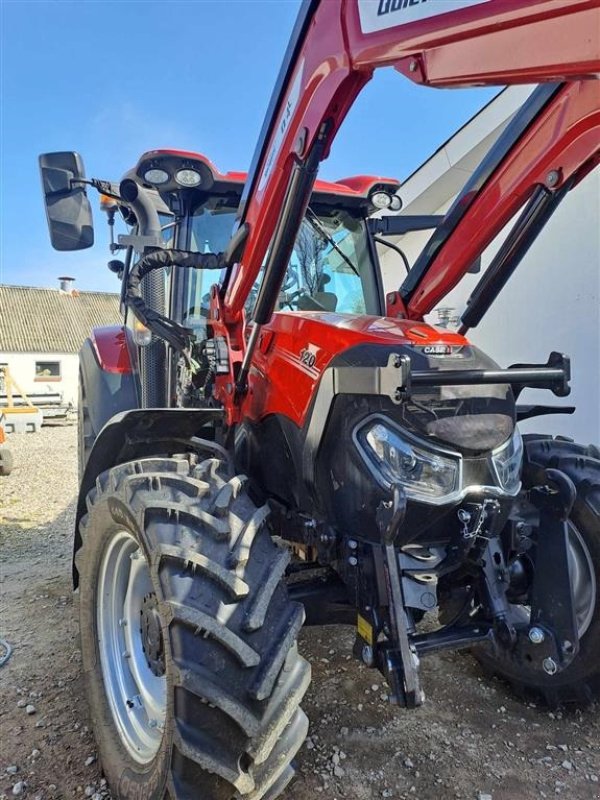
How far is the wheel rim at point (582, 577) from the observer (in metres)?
2.46

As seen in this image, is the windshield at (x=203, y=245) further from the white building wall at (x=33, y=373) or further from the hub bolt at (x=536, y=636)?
the white building wall at (x=33, y=373)

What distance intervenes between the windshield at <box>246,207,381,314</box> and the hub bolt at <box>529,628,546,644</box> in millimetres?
1699

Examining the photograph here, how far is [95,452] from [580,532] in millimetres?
2051

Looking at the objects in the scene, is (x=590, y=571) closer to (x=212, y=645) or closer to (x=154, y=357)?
(x=212, y=645)

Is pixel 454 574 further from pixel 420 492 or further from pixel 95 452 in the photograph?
pixel 95 452

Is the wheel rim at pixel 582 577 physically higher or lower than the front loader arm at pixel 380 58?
lower

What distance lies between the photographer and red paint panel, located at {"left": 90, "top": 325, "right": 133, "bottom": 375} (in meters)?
3.52

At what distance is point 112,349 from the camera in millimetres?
3652

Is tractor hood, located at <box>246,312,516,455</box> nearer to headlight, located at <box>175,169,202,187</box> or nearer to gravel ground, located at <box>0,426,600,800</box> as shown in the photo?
headlight, located at <box>175,169,202,187</box>

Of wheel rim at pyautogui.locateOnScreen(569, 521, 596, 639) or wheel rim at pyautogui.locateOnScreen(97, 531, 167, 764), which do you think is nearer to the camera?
wheel rim at pyautogui.locateOnScreen(97, 531, 167, 764)

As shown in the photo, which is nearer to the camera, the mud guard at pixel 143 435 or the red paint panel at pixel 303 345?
the red paint panel at pixel 303 345

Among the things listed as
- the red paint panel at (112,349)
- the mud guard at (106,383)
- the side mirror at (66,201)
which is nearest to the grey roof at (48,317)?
the red paint panel at (112,349)

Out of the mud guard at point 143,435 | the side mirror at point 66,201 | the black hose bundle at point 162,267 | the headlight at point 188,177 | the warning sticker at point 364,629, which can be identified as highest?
the headlight at point 188,177

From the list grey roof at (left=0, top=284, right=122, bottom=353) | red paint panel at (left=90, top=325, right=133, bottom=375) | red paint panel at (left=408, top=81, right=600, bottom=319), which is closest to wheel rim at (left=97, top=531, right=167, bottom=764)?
red paint panel at (left=90, top=325, right=133, bottom=375)
